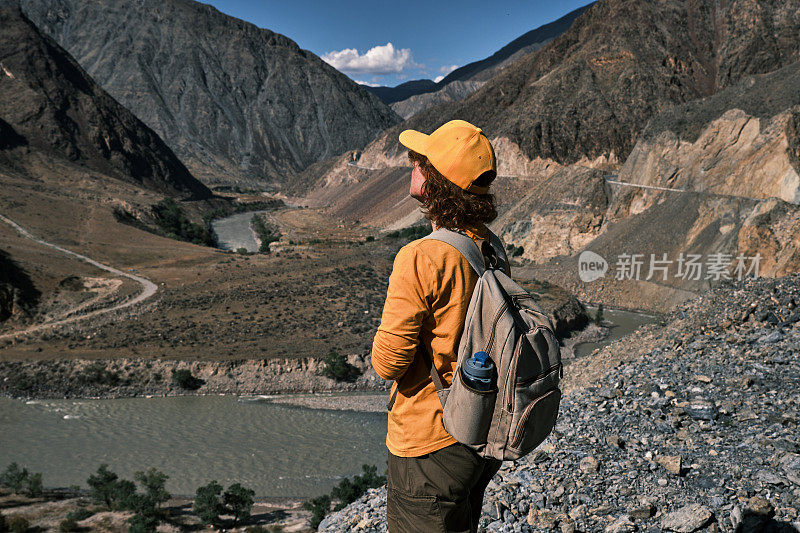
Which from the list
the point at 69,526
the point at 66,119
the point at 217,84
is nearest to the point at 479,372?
the point at 69,526

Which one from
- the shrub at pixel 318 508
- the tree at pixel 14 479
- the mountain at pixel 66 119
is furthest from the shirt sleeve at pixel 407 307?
the mountain at pixel 66 119

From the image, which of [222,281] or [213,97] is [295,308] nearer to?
[222,281]

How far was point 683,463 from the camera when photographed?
428cm

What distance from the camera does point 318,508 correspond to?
35.8ft

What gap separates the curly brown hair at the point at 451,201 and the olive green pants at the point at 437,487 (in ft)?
2.83

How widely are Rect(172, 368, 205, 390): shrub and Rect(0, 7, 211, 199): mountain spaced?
55.8m

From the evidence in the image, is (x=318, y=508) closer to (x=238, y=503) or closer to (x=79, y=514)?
(x=238, y=503)

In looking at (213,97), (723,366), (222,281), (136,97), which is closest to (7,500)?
(723,366)

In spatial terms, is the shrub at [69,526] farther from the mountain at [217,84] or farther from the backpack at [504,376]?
the mountain at [217,84]

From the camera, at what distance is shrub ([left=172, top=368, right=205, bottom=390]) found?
20672 mm

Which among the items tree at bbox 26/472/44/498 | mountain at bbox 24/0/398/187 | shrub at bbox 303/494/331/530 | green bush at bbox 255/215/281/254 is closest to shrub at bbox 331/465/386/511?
shrub at bbox 303/494/331/530

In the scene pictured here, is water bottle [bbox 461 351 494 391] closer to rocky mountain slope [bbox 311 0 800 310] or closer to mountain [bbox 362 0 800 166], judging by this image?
rocky mountain slope [bbox 311 0 800 310]

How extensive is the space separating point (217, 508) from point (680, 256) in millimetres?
24804

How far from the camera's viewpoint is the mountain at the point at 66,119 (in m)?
68.3
